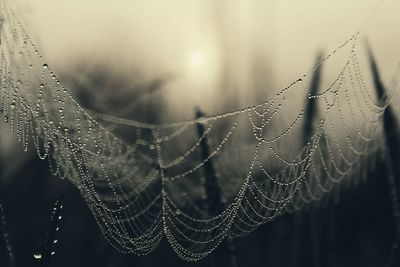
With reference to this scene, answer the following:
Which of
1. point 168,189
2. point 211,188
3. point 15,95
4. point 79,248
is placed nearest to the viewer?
point 15,95

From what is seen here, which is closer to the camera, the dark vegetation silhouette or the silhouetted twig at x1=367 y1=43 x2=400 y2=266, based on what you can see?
the silhouetted twig at x1=367 y1=43 x2=400 y2=266

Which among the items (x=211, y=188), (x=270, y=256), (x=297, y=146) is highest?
(x=297, y=146)

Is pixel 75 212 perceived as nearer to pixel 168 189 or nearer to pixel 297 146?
pixel 168 189

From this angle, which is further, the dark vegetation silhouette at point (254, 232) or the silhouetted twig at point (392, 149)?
the dark vegetation silhouette at point (254, 232)

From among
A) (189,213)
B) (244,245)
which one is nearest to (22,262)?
(189,213)

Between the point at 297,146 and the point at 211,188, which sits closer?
the point at 211,188

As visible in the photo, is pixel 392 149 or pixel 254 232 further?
pixel 254 232

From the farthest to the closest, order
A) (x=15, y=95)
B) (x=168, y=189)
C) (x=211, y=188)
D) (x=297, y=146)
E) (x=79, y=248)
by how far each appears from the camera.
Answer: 1. (x=79, y=248)
2. (x=168, y=189)
3. (x=297, y=146)
4. (x=211, y=188)
5. (x=15, y=95)

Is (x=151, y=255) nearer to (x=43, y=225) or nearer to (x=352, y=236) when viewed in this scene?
(x=43, y=225)

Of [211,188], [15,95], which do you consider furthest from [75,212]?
[15,95]

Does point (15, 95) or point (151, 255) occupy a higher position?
point (15, 95)
